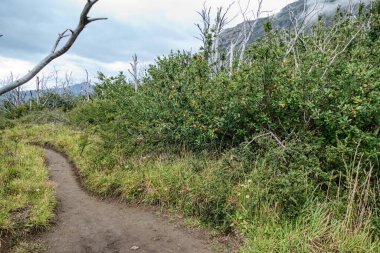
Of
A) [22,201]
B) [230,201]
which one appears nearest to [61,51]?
[230,201]

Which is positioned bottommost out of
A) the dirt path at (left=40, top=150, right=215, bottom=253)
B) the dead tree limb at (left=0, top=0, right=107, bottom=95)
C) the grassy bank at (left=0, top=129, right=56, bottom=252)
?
the dirt path at (left=40, top=150, right=215, bottom=253)

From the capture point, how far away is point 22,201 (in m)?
7.05

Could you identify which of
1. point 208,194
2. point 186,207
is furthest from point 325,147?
point 186,207

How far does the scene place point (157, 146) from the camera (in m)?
9.45

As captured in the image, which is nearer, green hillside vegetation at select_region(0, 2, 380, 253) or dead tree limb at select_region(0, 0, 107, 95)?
dead tree limb at select_region(0, 0, 107, 95)

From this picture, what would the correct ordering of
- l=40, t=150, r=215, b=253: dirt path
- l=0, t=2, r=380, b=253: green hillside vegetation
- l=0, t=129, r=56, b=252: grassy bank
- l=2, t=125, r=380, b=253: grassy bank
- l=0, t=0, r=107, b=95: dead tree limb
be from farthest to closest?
l=0, t=129, r=56, b=252: grassy bank, l=40, t=150, r=215, b=253: dirt path, l=0, t=2, r=380, b=253: green hillside vegetation, l=2, t=125, r=380, b=253: grassy bank, l=0, t=0, r=107, b=95: dead tree limb

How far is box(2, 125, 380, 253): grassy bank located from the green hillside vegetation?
0.07 feet

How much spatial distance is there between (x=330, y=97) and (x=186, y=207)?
11.6ft

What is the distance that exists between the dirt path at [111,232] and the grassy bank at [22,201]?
341 millimetres

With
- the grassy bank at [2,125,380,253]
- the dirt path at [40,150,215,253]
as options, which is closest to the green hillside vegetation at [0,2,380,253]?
the grassy bank at [2,125,380,253]

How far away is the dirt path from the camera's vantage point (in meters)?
5.67

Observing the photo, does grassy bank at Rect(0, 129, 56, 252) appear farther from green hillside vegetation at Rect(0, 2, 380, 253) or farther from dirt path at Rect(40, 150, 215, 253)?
green hillside vegetation at Rect(0, 2, 380, 253)

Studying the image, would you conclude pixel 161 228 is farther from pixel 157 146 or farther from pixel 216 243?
pixel 157 146

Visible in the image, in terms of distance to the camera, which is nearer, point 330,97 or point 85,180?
point 330,97
